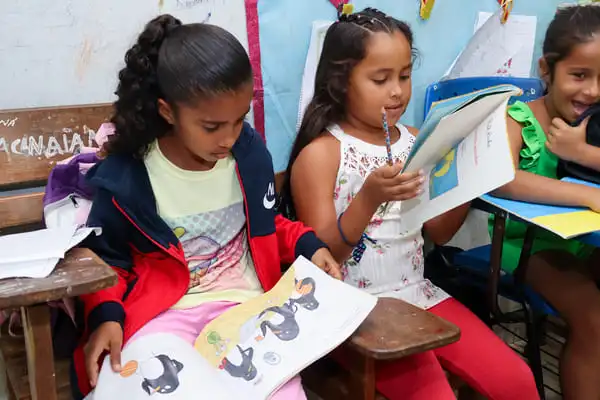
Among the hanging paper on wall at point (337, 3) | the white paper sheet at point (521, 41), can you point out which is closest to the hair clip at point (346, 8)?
the hanging paper on wall at point (337, 3)

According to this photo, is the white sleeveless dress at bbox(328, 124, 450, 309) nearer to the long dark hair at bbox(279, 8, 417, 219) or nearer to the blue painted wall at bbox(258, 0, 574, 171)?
the long dark hair at bbox(279, 8, 417, 219)

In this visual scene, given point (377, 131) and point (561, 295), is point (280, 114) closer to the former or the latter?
point (377, 131)

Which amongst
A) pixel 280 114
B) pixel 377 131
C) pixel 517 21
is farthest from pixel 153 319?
pixel 517 21

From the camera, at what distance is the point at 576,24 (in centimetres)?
Answer: 136

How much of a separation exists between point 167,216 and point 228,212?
0.12 meters

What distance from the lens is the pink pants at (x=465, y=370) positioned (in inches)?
40.4

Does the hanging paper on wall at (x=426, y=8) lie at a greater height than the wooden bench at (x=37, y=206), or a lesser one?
greater

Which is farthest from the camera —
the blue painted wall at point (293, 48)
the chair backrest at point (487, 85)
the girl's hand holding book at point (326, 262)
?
the chair backrest at point (487, 85)

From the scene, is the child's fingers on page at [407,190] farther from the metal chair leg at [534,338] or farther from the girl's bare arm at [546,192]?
the metal chair leg at [534,338]

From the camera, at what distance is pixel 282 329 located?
0.93 meters

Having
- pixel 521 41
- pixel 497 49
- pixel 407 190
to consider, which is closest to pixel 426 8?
pixel 497 49

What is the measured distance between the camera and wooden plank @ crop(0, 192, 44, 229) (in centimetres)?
114

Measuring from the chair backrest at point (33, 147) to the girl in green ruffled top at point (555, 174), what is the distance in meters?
0.88

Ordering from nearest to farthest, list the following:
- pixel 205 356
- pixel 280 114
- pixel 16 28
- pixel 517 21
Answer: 1. pixel 205 356
2. pixel 16 28
3. pixel 280 114
4. pixel 517 21
